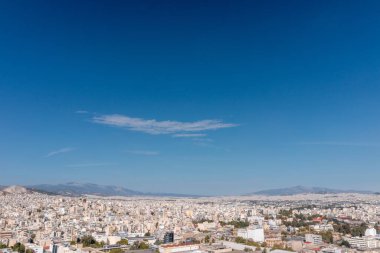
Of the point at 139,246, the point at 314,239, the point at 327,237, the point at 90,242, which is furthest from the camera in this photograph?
the point at 327,237

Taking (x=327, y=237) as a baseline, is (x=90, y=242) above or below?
below

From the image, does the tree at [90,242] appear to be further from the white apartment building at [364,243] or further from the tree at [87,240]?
the white apartment building at [364,243]

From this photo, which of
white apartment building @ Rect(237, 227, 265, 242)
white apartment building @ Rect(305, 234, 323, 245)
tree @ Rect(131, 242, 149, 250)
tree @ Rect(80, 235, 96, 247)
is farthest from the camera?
white apartment building @ Rect(237, 227, 265, 242)

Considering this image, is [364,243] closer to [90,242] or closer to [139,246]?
[139,246]

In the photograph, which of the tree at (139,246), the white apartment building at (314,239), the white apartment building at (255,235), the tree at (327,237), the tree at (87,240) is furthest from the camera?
the tree at (327,237)

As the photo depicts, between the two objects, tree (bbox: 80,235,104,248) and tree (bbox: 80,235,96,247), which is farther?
tree (bbox: 80,235,96,247)

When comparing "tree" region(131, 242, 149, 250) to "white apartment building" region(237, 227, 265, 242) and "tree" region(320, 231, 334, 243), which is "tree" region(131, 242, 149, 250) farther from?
→ "tree" region(320, 231, 334, 243)

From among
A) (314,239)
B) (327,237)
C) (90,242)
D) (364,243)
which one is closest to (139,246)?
(90,242)

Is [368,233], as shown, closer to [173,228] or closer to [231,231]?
[231,231]

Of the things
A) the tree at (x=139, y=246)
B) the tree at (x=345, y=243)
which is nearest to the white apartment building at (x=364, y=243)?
the tree at (x=345, y=243)

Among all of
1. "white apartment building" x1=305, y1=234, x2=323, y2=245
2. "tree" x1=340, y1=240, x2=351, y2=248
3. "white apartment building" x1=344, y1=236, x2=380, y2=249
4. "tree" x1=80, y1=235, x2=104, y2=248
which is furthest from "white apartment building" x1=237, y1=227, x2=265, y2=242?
"tree" x1=80, y1=235, x2=104, y2=248

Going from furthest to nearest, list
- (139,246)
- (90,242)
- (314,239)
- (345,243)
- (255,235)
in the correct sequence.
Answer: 1. (255,235)
2. (314,239)
3. (345,243)
4. (90,242)
5. (139,246)

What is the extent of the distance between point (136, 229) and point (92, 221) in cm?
524

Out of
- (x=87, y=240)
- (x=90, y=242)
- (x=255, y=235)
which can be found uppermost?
(x=255, y=235)
